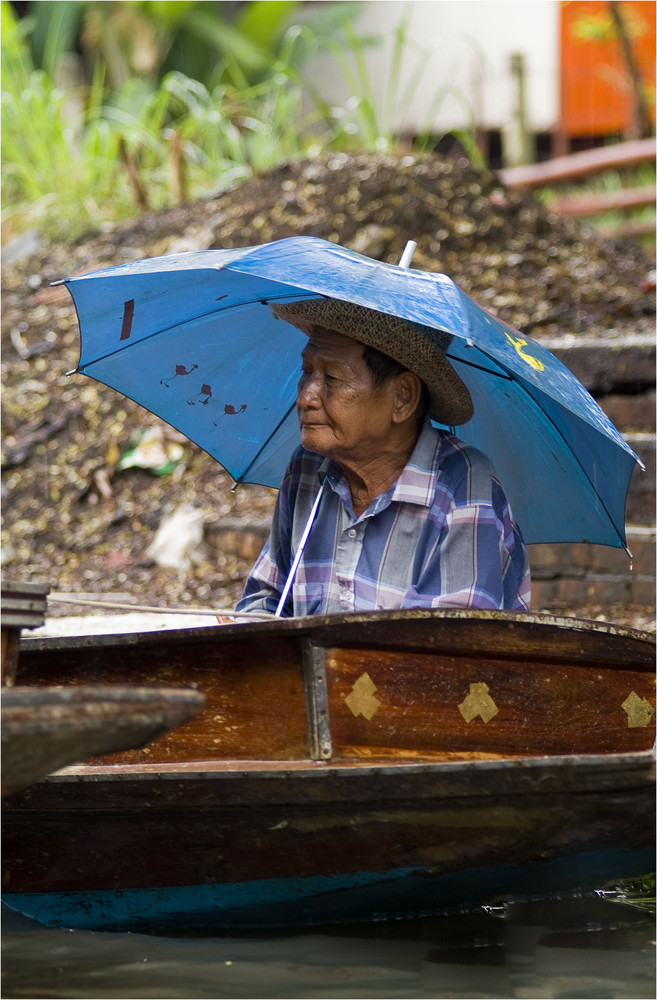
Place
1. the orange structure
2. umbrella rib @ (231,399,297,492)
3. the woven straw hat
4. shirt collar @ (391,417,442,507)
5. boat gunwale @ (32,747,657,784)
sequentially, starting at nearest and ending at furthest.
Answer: boat gunwale @ (32,747,657,784) → the woven straw hat → shirt collar @ (391,417,442,507) → umbrella rib @ (231,399,297,492) → the orange structure

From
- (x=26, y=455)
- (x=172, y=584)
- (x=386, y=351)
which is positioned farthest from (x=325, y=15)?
(x=386, y=351)

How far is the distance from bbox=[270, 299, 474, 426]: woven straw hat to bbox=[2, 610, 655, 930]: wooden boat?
0.65 meters

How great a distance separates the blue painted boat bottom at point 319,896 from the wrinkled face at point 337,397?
3.20 ft

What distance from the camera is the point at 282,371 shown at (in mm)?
3027

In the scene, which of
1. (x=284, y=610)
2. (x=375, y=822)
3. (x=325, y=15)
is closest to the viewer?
(x=375, y=822)

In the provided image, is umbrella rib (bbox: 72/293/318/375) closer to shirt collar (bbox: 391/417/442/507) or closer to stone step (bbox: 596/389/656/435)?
shirt collar (bbox: 391/417/442/507)

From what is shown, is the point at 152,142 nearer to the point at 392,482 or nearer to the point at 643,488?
the point at 643,488

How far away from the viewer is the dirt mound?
506cm

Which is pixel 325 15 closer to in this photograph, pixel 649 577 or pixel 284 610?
pixel 649 577

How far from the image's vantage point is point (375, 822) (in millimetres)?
2234

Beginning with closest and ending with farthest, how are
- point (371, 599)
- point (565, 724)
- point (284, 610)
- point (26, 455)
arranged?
point (565, 724)
point (371, 599)
point (284, 610)
point (26, 455)

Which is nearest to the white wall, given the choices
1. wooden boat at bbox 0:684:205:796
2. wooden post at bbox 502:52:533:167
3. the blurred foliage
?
wooden post at bbox 502:52:533:167

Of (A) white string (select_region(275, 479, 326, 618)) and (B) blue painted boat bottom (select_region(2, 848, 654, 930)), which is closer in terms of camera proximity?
(B) blue painted boat bottom (select_region(2, 848, 654, 930))

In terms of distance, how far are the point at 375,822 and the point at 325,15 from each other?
12.7 m
